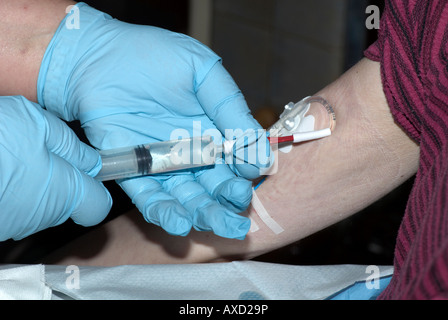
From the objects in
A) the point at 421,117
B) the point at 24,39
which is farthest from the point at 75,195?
the point at 421,117

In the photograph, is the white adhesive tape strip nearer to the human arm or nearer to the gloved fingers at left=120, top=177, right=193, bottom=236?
the human arm

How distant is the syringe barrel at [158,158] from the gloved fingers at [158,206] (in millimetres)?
27

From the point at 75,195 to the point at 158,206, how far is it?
0.16 metres

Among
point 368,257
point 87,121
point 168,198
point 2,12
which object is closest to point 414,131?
point 168,198

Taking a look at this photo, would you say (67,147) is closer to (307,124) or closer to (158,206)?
(158,206)

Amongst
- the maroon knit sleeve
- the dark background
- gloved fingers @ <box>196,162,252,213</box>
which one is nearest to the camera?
the maroon knit sleeve

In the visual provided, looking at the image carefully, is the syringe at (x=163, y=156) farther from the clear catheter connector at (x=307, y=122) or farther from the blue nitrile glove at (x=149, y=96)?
the clear catheter connector at (x=307, y=122)

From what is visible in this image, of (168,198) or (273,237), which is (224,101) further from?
(273,237)

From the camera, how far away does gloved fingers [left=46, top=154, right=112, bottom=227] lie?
0.89m

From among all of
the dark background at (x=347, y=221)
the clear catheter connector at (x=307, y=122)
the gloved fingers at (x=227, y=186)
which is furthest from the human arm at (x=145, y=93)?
the dark background at (x=347, y=221)

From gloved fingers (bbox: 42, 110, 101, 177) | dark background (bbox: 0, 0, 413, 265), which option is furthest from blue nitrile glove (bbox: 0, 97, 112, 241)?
dark background (bbox: 0, 0, 413, 265)

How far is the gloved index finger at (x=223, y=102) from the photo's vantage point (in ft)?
3.31

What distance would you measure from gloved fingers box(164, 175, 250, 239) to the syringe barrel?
0.04 m
